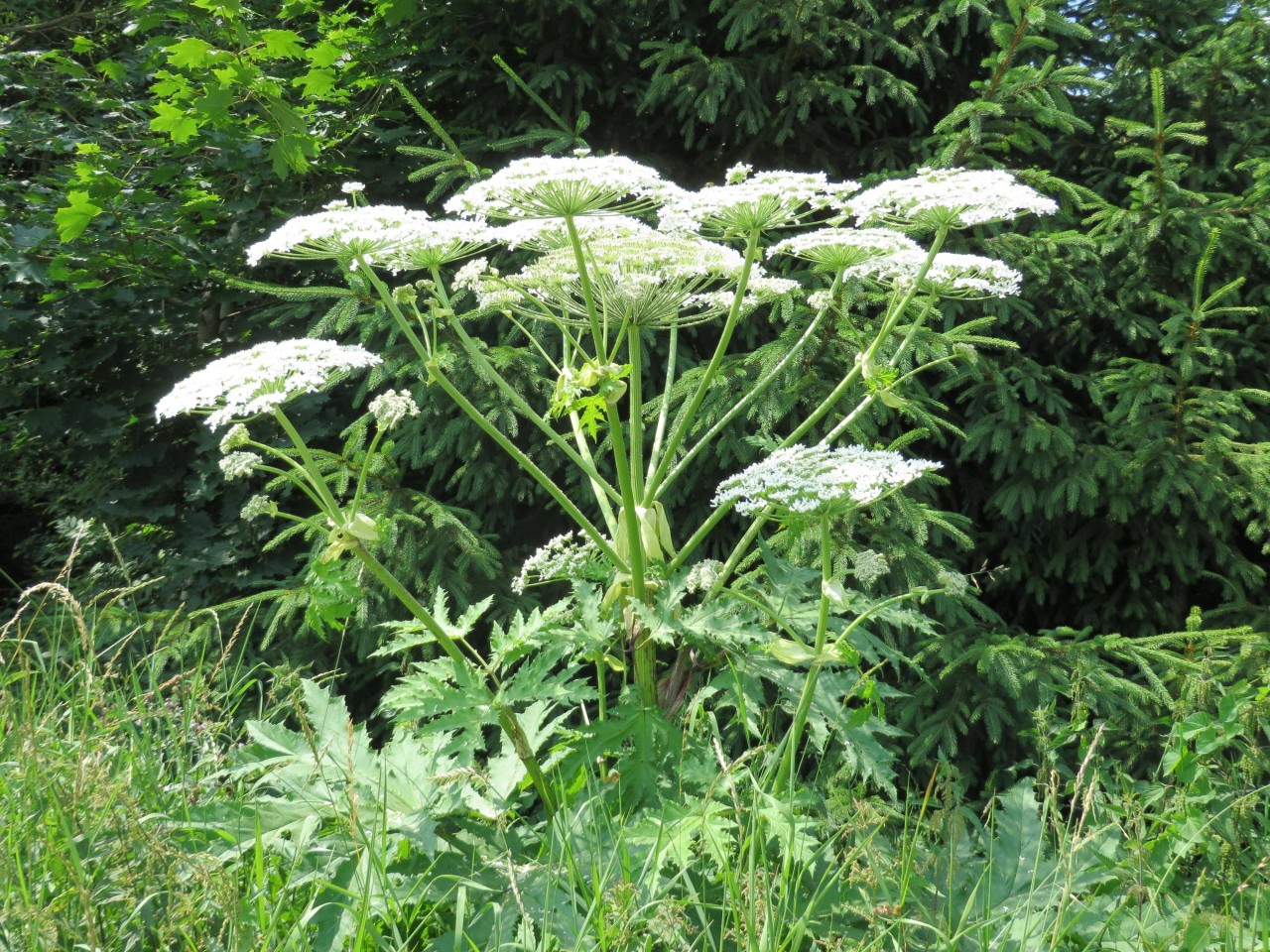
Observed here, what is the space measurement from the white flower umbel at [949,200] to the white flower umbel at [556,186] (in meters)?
0.51

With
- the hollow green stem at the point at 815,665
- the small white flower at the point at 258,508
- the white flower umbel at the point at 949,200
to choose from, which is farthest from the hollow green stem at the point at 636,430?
the small white flower at the point at 258,508

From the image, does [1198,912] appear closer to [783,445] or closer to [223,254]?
[783,445]

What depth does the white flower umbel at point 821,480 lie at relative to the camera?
196cm

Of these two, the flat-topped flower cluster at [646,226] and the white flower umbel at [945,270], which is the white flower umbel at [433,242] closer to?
the flat-topped flower cluster at [646,226]

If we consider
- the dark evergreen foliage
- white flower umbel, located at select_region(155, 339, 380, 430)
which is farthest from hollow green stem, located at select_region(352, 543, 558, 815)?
the dark evergreen foliage

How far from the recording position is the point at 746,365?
4125 millimetres

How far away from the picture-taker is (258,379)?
79.3 inches

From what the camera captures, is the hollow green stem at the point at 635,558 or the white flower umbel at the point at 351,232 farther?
the hollow green stem at the point at 635,558

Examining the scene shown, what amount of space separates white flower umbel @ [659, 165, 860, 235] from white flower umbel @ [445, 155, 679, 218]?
128mm

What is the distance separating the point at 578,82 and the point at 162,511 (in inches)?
113

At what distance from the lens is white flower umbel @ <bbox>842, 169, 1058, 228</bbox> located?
2.28 m

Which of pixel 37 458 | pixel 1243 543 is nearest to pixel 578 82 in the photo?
pixel 1243 543

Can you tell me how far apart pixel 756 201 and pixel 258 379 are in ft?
3.62

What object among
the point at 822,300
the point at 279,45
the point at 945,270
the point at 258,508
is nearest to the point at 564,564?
the point at 258,508
